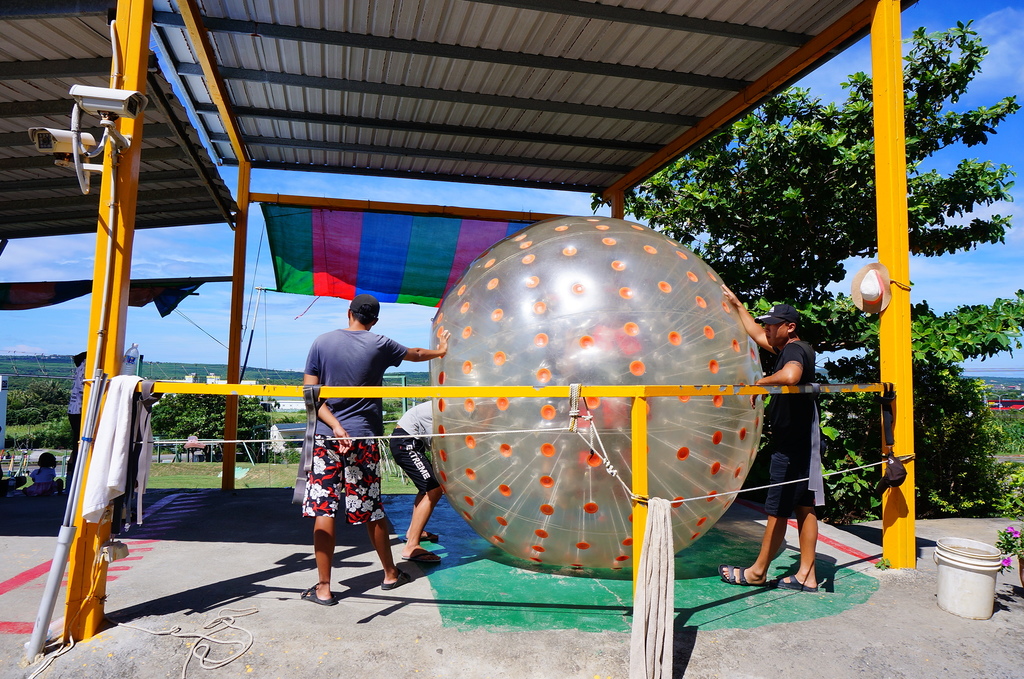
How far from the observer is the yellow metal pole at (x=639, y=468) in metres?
3.03

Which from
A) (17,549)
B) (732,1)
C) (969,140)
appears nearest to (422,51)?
(732,1)

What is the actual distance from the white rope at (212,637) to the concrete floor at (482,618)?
2cm

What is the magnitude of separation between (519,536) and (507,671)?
93cm

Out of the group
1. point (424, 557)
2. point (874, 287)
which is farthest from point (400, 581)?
point (874, 287)

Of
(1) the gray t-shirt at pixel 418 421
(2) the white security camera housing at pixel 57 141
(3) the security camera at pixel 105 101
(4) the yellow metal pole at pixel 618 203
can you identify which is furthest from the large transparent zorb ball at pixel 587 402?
(4) the yellow metal pole at pixel 618 203

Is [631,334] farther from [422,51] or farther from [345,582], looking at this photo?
[422,51]

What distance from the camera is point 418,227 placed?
839 cm

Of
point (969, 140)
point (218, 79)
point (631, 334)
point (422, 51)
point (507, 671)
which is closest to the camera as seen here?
point (507, 671)

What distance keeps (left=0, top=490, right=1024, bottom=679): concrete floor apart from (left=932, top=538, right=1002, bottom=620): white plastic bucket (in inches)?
3.1

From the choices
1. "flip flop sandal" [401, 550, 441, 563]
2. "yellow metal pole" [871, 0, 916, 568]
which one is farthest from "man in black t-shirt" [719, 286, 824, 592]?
"flip flop sandal" [401, 550, 441, 563]

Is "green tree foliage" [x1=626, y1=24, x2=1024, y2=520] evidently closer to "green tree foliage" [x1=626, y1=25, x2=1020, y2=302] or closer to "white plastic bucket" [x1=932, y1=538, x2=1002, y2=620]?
"green tree foliage" [x1=626, y1=25, x2=1020, y2=302]

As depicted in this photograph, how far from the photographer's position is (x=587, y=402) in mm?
3316

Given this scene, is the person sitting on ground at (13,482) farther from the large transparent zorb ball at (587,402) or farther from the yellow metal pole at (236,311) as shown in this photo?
the large transparent zorb ball at (587,402)

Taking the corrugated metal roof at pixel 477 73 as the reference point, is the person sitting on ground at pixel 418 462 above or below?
below
